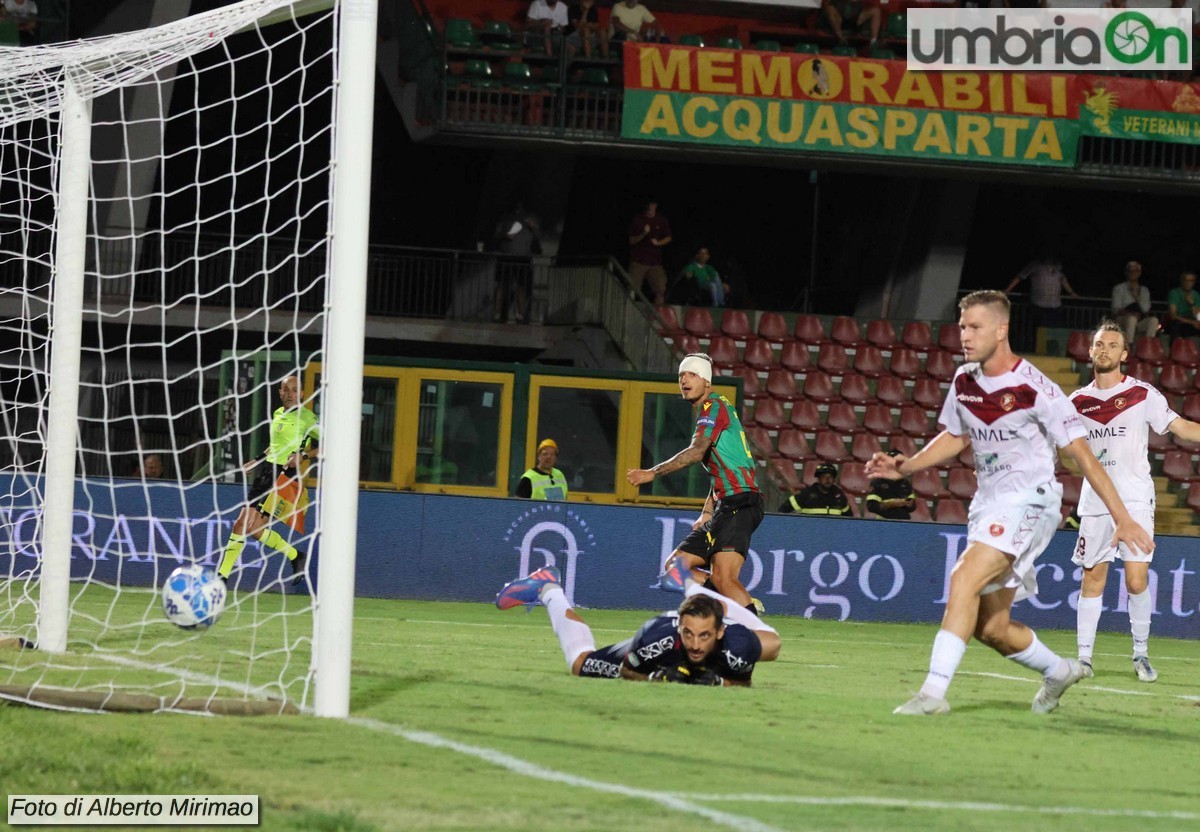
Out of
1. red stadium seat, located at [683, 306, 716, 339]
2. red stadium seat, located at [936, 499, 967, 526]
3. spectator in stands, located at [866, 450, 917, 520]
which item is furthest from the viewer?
red stadium seat, located at [683, 306, 716, 339]

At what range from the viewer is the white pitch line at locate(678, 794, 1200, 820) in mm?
5297

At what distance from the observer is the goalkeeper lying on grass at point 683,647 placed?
7875 millimetres

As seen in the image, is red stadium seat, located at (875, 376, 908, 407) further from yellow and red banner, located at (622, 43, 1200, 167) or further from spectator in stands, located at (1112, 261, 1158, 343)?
spectator in stands, located at (1112, 261, 1158, 343)

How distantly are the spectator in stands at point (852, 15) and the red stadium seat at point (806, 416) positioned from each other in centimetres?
510

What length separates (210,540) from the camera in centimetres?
1427

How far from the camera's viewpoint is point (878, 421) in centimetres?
2170

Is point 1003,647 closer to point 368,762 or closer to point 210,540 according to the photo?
point 368,762

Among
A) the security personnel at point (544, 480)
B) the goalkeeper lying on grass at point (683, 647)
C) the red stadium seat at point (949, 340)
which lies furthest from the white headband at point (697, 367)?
the red stadium seat at point (949, 340)

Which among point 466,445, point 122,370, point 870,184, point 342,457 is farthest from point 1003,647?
point 870,184

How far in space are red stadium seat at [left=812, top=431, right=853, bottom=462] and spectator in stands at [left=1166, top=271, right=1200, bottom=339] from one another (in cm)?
606

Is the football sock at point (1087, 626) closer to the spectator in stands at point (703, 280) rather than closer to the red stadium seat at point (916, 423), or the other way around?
the red stadium seat at point (916, 423)

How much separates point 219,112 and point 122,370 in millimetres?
5151

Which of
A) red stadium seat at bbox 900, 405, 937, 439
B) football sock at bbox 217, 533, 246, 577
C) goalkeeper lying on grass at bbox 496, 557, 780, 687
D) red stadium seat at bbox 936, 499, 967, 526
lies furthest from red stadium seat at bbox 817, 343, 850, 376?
goalkeeper lying on grass at bbox 496, 557, 780, 687

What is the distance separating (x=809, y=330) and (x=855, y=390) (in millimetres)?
1174
